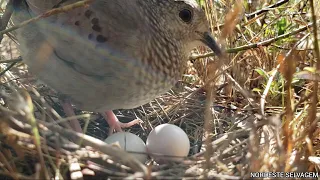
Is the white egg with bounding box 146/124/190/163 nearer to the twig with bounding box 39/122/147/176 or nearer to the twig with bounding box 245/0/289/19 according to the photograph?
the twig with bounding box 39/122/147/176

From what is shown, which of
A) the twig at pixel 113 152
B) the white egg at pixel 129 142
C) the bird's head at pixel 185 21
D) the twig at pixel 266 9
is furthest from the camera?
the twig at pixel 266 9

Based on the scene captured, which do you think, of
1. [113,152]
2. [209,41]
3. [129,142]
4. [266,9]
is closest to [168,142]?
[129,142]

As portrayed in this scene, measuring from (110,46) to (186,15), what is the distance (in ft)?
1.35

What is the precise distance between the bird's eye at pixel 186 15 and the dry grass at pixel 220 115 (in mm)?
208

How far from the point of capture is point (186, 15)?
1967mm

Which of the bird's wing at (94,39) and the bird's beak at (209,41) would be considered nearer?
the bird's wing at (94,39)

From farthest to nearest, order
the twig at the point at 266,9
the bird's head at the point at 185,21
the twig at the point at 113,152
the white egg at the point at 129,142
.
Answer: the twig at the point at 266,9 < the bird's head at the point at 185,21 < the white egg at the point at 129,142 < the twig at the point at 113,152

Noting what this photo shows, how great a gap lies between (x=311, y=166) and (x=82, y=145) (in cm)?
85

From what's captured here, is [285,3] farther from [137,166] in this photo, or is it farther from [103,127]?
[137,166]

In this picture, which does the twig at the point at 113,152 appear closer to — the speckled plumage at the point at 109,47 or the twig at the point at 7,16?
→ the speckled plumage at the point at 109,47

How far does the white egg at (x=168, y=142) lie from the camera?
5.66ft

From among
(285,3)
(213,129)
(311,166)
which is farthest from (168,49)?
(285,3)

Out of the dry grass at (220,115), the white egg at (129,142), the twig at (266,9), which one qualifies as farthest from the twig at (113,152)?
the twig at (266,9)

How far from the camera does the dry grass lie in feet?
4.44
